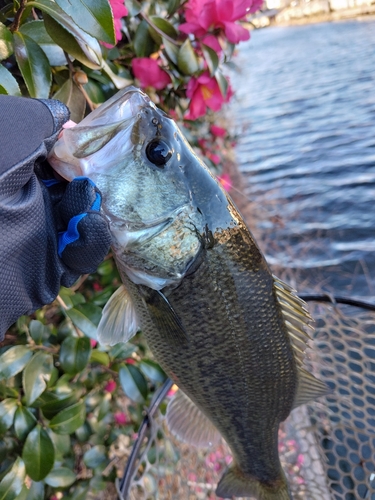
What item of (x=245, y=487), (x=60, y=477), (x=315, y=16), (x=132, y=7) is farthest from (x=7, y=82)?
(x=315, y=16)

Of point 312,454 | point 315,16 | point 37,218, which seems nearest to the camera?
point 37,218

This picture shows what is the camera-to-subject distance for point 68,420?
1.22 meters

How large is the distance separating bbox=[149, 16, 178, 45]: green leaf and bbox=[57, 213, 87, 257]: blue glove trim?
84cm

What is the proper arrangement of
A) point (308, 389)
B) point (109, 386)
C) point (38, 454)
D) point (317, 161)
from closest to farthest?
point (38, 454), point (308, 389), point (109, 386), point (317, 161)

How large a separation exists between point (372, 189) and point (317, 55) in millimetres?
7634

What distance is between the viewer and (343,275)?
3.87m

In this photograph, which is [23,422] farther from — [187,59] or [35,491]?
[187,59]

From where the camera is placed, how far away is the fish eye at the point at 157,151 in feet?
3.21

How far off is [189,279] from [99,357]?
519 mm

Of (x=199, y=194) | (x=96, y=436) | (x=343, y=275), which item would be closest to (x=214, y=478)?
(x=96, y=436)

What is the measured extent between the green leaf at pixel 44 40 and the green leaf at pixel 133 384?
39.5 inches

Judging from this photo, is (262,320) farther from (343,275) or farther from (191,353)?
(343,275)

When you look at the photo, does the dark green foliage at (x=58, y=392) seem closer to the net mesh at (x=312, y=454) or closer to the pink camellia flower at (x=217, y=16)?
the net mesh at (x=312, y=454)

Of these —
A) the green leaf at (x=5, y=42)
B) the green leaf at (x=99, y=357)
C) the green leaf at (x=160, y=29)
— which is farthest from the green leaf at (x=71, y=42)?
the green leaf at (x=99, y=357)
